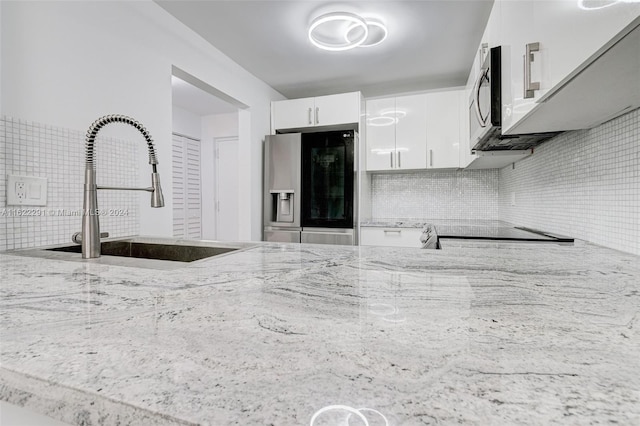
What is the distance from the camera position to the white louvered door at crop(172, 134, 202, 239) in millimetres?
4445

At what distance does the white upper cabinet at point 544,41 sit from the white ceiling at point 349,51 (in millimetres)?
725

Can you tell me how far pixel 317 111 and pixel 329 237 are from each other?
4.08 ft

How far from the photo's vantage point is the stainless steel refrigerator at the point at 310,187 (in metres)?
2.88

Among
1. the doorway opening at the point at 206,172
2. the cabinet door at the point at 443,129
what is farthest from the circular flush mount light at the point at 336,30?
the doorway opening at the point at 206,172

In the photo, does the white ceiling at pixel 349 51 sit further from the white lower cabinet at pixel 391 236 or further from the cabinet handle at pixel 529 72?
the white lower cabinet at pixel 391 236

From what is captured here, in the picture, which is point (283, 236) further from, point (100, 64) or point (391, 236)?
point (100, 64)

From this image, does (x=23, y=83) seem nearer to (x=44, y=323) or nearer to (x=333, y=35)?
(x=44, y=323)

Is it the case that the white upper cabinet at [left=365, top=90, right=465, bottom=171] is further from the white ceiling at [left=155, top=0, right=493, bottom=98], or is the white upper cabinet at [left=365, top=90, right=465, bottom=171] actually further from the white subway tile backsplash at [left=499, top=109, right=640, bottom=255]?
the white subway tile backsplash at [left=499, top=109, right=640, bottom=255]

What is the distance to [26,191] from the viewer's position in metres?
1.28

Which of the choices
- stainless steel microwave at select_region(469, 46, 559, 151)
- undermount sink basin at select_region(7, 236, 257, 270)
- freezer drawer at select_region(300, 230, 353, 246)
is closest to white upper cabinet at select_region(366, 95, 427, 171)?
freezer drawer at select_region(300, 230, 353, 246)

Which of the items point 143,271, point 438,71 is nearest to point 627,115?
point 143,271

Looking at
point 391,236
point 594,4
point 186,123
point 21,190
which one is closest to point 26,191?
point 21,190

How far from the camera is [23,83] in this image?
130cm

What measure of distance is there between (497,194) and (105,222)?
328 centimetres
